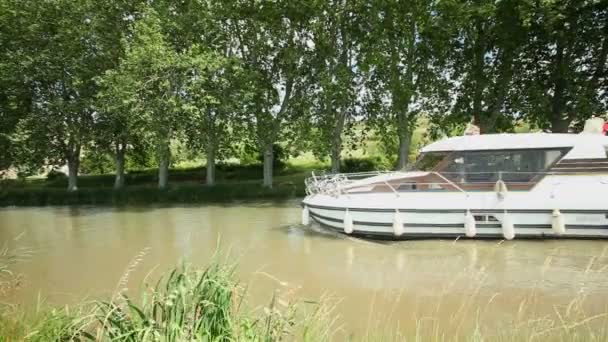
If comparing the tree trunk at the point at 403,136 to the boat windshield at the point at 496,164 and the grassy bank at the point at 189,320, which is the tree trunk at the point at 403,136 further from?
the grassy bank at the point at 189,320

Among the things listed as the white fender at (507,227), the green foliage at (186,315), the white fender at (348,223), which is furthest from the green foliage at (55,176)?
the green foliage at (186,315)

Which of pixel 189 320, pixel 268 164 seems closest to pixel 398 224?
pixel 189 320

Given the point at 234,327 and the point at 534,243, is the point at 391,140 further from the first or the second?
the point at 234,327

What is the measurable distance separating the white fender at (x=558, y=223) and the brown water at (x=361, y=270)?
355 mm

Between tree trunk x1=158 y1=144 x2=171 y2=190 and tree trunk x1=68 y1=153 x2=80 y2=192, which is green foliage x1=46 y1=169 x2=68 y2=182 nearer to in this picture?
tree trunk x1=68 y1=153 x2=80 y2=192

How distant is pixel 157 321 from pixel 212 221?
15.1 m

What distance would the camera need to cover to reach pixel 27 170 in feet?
104

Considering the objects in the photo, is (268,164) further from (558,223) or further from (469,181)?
(558,223)

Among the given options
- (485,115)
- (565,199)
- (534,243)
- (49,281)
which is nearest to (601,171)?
(565,199)

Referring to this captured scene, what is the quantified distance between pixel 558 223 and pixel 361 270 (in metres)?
5.53

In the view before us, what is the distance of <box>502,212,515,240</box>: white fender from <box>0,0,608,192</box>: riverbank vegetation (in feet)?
47.7

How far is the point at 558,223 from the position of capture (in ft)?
41.8

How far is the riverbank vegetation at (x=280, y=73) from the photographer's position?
26047mm

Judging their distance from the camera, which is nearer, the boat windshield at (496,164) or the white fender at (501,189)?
the white fender at (501,189)
